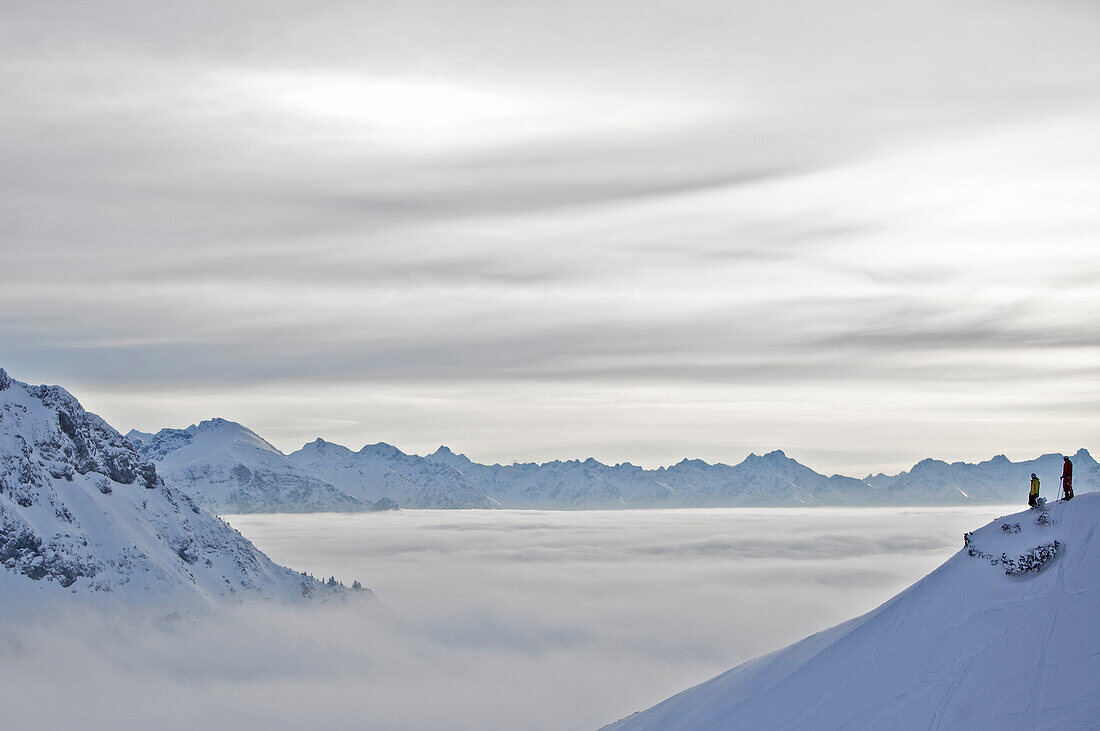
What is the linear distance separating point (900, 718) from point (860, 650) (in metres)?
6.79

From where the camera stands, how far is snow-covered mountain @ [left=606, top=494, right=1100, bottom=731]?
2650 centimetres

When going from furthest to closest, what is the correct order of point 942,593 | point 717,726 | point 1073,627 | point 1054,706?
point 717,726 < point 942,593 < point 1073,627 < point 1054,706

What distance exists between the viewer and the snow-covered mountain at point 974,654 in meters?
26.5

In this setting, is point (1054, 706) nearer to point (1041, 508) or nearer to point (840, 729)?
point (840, 729)

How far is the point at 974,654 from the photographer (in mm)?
30109

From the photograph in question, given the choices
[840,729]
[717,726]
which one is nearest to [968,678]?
[840,729]

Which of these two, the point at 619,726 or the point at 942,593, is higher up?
the point at 942,593

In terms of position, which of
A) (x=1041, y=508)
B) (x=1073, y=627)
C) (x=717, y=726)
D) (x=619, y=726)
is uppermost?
(x=1041, y=508)

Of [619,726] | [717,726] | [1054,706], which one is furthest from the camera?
[619,726]

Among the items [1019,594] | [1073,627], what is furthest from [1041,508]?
[1073,627]

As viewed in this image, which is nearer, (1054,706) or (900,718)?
(1054,706)

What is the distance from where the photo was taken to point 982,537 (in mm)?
36406

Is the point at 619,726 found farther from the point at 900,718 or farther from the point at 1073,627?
the point at 1073,627

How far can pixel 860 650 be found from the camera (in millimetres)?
35594
